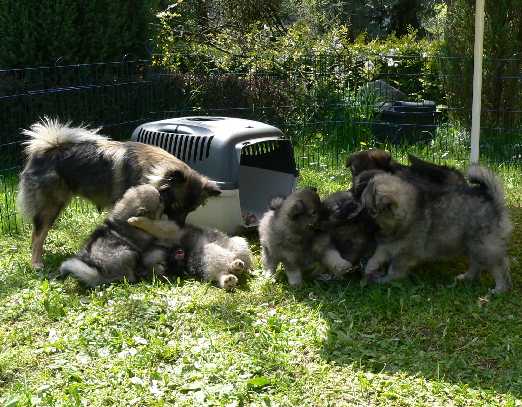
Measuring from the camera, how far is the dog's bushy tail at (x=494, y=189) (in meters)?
4.70

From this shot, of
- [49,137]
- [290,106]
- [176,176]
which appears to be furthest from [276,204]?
[290,106]

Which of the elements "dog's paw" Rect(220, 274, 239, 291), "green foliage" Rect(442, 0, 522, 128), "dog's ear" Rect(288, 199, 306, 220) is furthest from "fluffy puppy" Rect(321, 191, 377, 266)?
"green foliage" Rect(442, 0, 522, 128)

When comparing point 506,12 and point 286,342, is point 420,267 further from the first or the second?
point 506,12

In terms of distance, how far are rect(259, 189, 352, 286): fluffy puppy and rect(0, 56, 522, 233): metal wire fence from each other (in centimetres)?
327

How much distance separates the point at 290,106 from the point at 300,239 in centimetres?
466

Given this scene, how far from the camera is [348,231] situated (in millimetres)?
5152

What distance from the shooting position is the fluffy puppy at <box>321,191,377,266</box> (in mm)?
5094

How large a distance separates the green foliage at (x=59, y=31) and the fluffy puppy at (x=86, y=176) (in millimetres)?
4047

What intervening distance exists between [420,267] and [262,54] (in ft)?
21.1

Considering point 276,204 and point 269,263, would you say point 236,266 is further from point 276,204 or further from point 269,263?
point 276,204

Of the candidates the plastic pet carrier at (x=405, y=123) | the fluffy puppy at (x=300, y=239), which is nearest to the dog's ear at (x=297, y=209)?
the fluffy puppy at (x=300, y=239)

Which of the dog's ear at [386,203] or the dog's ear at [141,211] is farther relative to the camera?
the dog's ear at [141,211]

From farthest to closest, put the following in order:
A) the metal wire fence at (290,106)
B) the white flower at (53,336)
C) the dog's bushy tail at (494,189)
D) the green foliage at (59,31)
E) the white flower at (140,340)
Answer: the green foliage at (59,31), the metal wire fence at (290,106), the dog's bushy tail at (494,189), the white flower at (53,336), the white flower at (140,340)

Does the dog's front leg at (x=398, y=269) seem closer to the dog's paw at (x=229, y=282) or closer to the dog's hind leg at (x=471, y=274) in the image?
the dog's hind leg at (x=471, y=274)
